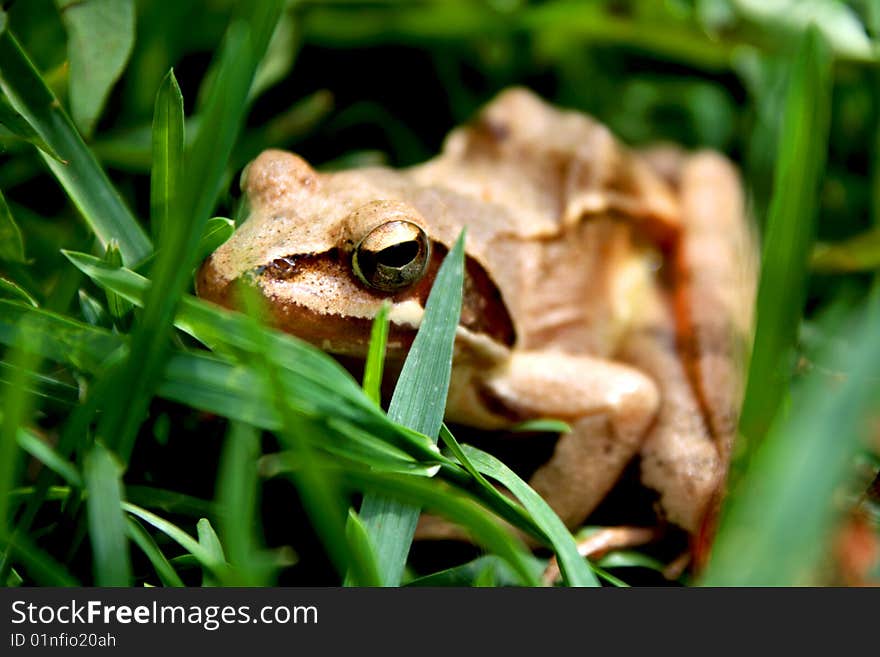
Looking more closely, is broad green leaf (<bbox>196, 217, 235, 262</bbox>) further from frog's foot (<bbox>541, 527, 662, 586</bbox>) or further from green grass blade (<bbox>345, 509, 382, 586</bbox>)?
frog's foot (<bbox>541, 527, 662, 586</bbox>)

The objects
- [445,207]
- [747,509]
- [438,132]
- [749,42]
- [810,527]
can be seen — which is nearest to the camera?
[810,527]

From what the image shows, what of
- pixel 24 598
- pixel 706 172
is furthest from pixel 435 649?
pixel 706 172

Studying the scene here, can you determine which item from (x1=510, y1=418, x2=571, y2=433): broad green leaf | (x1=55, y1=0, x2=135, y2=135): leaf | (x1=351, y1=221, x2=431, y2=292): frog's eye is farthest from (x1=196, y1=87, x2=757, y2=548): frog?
(x1=55, y1=0, x2=135, y2=135): leaf

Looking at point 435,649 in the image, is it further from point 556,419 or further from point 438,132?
point 438,132

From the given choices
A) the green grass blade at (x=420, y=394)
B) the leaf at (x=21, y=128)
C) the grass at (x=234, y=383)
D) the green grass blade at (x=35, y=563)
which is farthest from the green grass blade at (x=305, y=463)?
the leaf at (x=21, y=128)

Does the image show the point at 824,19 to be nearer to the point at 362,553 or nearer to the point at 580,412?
the point at 580,412
